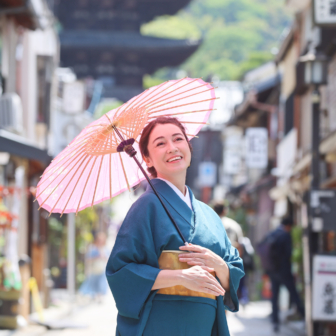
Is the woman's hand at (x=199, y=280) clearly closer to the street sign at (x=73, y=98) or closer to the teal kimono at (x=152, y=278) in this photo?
the teal kimono at (x=152, y=278)

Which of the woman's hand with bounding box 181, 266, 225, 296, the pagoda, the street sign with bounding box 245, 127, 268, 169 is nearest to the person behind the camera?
the woman's hand with bounding box 181, 266, 225, 296

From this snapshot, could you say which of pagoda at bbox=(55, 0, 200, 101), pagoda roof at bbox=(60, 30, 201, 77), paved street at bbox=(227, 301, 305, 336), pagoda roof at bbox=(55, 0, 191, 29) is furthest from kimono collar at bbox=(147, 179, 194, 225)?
pagoda roof at bbox=(55, 0, 191, 29)

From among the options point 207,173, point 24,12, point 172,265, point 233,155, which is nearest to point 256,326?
point 24,12

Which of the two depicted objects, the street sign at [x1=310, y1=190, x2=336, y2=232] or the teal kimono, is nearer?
the teal kimono

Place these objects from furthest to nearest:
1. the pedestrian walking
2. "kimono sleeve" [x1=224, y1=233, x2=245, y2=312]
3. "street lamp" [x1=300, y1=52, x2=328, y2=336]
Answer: the pedestrian walking, "street lamp" [x1=300, y1=52, x2=328, y2=336], "kimono sleeve" [x1=224, y1=233, x2=245, y2=312]

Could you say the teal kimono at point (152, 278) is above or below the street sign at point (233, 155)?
below

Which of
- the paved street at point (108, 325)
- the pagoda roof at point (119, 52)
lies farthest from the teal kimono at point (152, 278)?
the pagoda roof at point (119, 52)

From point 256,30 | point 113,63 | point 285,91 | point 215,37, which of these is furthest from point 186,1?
point 256,30

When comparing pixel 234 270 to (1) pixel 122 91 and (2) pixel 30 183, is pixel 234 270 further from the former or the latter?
(1) pixel 122 91

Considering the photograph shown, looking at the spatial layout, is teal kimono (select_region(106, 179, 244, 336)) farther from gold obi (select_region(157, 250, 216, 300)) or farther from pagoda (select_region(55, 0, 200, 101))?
pagoda (select_region(55, 0, 200, 101))

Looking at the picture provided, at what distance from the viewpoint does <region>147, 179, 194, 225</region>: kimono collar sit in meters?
3.11

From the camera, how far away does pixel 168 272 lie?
291 centimetres

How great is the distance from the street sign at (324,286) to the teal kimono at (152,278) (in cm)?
569

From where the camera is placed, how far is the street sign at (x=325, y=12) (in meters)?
8.53
